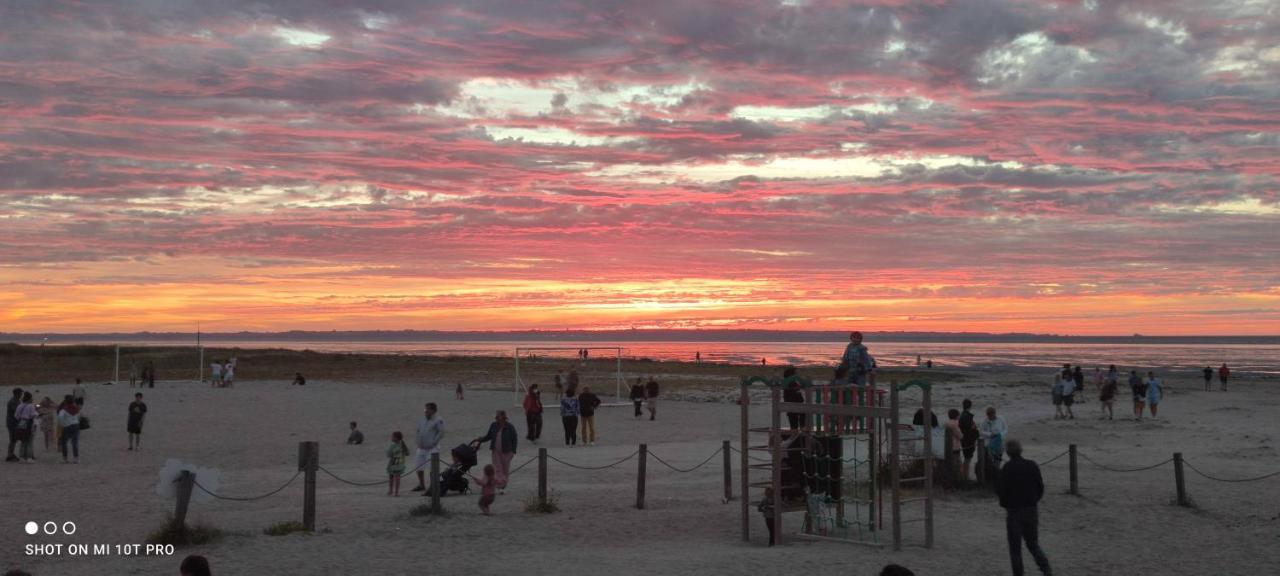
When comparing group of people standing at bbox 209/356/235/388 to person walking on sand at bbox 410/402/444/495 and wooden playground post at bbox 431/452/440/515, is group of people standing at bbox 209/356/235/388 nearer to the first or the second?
person walking on sand at bbox 410/402/444/495

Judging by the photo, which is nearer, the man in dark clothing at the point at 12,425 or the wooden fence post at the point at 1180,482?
the wooden fence post at the point at 1180,482

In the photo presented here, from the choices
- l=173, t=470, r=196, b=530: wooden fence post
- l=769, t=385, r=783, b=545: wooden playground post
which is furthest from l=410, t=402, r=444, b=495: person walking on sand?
l=769, t=385, r=783, b=545: wooden playground post

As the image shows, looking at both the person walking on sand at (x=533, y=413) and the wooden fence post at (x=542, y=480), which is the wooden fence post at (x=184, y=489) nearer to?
the wooden fence post at (x=542, y=480)

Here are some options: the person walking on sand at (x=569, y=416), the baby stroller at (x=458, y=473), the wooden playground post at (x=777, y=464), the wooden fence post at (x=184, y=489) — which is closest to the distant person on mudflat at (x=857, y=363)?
the wooden playground post at (x=777, y=464)

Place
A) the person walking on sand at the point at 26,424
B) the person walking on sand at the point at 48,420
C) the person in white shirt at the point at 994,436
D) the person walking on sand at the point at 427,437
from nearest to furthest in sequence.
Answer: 1. the person walking on sand at the point at 427,437
2. the person in white shirt at the point at 994,436
3. the person walking on sand at the point at 26,424
4. the person walking on sand at the point at 48,420

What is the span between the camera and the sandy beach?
13.9 metres

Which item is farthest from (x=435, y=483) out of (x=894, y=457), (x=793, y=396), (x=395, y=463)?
(x=894, y=457)

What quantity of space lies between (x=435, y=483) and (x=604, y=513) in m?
2.74

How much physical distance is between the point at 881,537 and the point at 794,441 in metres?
1.94

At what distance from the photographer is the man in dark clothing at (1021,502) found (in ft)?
42.4

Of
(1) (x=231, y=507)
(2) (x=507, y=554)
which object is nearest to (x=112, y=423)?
(1) (x=231, y=507)

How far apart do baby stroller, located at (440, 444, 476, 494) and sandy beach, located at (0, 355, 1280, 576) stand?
1.10 ft

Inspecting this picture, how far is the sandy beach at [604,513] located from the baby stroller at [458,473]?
34 cm

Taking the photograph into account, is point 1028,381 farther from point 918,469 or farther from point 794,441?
point 794,441
